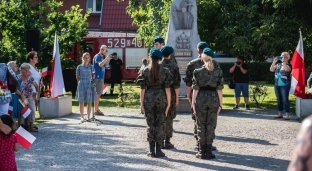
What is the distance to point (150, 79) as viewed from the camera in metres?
8.95

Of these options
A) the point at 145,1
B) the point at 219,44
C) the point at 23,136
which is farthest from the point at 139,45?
the point at 23,136

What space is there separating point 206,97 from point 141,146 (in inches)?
78.8

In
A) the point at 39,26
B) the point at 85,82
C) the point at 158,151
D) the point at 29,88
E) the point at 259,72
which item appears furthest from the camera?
the point at 259,72

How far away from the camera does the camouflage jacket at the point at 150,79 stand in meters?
8.96

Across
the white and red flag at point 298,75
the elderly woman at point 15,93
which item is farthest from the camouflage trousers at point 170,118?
the white and red flag at point 298,75

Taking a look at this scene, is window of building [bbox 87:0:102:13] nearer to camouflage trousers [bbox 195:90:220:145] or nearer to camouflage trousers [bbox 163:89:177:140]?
camouflage trousers [bbox 163:89:177:140]

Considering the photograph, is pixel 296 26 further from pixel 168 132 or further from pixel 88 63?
pixel 168 132

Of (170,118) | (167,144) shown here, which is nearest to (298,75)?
(170,118)

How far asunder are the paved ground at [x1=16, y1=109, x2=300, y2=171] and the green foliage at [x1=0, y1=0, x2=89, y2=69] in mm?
6876

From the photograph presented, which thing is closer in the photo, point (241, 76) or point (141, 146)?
point (141, 146)

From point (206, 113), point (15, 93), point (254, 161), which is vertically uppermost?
point (15, 93)

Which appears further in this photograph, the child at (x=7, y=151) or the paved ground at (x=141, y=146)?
the paved ground at (x=141, y=146)

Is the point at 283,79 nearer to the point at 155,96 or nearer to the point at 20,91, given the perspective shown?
the point at 155,96

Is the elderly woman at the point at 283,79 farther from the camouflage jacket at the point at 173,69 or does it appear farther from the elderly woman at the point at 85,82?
the camouflage jacket at the point at 173,69
